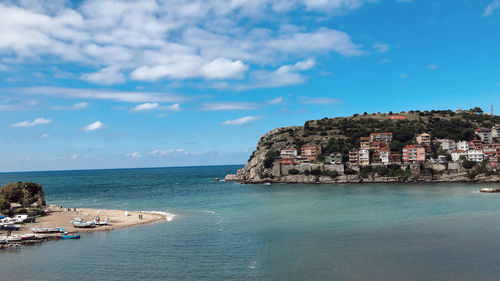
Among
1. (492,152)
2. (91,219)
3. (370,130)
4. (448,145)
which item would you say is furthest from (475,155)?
(91,219)

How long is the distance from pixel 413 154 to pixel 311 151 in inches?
1232

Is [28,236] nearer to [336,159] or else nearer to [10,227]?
[10,227]

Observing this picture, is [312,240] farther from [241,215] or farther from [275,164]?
[275,164]

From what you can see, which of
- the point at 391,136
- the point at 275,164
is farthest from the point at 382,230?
the point at 391,136

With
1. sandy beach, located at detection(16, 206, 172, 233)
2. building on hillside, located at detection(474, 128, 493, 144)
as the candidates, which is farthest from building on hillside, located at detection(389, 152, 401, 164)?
sandy beach, located at detection(16, 206, 172, 233)

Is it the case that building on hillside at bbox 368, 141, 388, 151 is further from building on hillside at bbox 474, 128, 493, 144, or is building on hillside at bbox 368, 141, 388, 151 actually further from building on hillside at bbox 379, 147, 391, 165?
building on hillside at bbox 474, 128, 493, 144

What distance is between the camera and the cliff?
98.9 metres

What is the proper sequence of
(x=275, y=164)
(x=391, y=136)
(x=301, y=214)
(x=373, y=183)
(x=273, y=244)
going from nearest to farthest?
1. (x=273, y=244)
2. (x=301, y=214)
3. (x=373, y=183)
4. (x=275, y=164)
5. (x=391, y=136)

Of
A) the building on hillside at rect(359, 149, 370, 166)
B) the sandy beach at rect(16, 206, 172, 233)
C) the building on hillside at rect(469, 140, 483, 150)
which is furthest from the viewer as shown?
the building on hillside at rect(359, 149, 370, 166)

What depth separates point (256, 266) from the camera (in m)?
26.0

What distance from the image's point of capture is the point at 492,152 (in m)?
100

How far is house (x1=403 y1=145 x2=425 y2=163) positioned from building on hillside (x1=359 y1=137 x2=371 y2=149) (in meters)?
12.0

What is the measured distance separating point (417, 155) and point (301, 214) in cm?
7346

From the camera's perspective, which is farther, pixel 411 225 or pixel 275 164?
pixel 275 164
